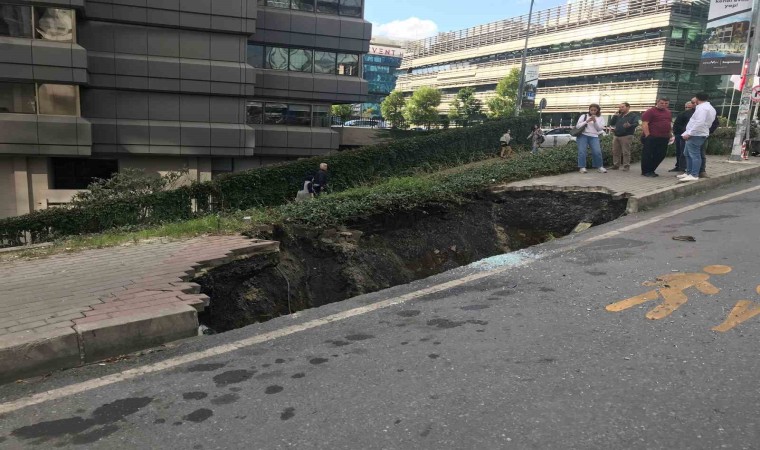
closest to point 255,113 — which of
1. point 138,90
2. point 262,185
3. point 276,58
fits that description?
point 276,58

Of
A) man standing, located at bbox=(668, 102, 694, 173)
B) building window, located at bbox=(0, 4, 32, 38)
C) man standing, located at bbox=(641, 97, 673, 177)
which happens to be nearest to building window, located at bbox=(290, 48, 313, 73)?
building window, located at bbox=(0, 4, 32, 38)

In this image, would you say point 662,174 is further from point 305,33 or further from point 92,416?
point 305,33

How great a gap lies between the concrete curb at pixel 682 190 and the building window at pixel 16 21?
2183cm

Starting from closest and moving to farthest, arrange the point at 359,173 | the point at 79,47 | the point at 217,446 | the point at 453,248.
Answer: the point at 217,446 < the point at 453,248 < the point at 359,173 < the point at 79,47

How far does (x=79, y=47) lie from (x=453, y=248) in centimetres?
1857

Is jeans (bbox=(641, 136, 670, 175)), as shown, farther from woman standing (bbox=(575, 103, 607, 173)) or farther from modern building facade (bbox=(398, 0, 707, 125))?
modern building facade (bbox=(398, 0, 707, 125))

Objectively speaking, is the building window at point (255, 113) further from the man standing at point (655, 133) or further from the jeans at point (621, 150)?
the man standing at point (655, 133)

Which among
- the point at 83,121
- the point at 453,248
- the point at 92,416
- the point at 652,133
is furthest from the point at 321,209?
the point at 83,121

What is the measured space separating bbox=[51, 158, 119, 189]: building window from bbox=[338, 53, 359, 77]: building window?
1279 centimetres

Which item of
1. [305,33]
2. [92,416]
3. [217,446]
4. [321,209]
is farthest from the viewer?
[305,33]

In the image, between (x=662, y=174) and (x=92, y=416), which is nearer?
(x=92, y=416)

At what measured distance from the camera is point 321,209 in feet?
26.5

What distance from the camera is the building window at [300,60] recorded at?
2811 centimetres

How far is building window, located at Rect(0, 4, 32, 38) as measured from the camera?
19578 mm
